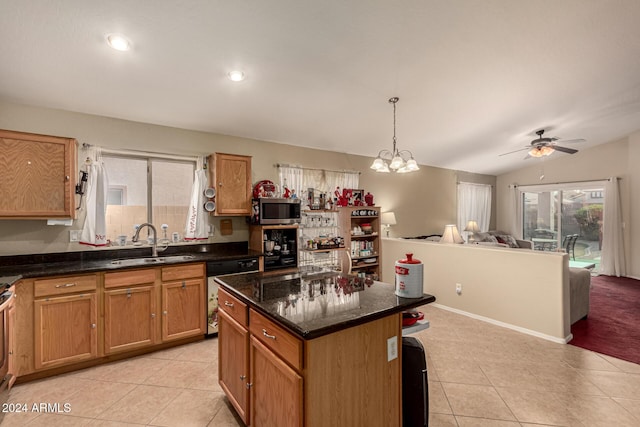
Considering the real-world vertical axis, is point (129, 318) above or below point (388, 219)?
below

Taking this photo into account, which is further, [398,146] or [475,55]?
→ [398,146]

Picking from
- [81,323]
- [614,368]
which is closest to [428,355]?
[614,368]

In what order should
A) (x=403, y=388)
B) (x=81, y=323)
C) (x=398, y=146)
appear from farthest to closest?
(x=398, y=146) → (x=81, y=323) → (x=403, y=388)

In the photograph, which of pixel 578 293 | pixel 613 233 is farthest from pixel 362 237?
pixel 613 233

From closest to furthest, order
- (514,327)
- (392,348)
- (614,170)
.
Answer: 1. (392,348)
2. (514,327)
3. (614,170)

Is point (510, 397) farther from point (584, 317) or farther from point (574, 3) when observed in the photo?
point (574, 3)

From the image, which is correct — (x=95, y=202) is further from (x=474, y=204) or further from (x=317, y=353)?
(x=474, y=204)

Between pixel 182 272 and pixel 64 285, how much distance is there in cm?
93

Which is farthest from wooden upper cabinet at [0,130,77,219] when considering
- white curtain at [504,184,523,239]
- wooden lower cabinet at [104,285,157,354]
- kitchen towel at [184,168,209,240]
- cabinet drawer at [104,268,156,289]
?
white curtain at [504,184,523,239]

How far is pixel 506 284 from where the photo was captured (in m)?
3.63

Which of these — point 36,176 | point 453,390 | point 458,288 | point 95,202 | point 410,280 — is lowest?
point 453,390

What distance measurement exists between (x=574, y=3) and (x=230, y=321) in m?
3.53

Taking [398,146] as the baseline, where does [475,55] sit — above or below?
above

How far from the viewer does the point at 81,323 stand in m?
2.62
